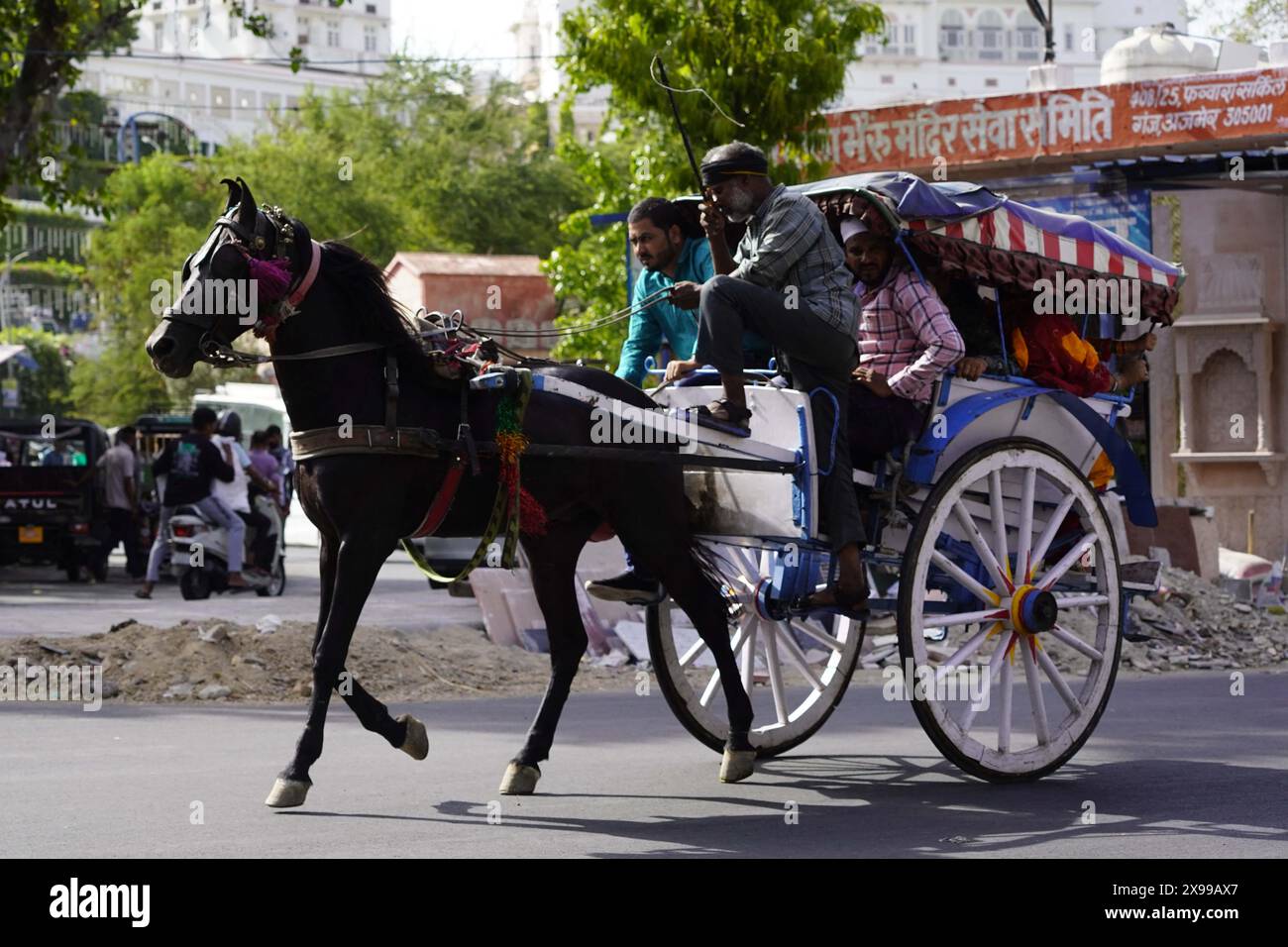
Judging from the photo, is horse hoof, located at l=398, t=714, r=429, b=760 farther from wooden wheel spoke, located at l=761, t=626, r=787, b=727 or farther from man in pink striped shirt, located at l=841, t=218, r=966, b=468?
man in pink striped shirt, located at l=841, t=218, r=966, b=468

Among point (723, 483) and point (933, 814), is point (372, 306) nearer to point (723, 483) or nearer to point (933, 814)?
point (723, 483)

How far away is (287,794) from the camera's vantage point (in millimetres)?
6652

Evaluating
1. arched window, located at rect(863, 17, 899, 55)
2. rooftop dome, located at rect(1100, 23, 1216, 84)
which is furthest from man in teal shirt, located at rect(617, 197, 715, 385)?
arched window, located at rect(863, 17, 899, 55)

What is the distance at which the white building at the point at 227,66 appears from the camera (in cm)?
13238

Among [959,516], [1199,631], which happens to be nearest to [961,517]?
[959,516]

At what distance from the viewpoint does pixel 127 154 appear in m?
93.8

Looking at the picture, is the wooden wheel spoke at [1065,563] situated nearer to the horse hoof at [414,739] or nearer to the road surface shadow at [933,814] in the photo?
the road surface shadow at [933,814]

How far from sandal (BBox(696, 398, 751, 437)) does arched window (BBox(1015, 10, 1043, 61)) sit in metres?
119

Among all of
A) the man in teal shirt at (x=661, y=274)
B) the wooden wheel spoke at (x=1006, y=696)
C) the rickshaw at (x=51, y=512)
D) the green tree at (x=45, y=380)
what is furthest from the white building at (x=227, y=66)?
the wooden wheel spoke at (x=1006, y=696)

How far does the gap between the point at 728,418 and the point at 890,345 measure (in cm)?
99

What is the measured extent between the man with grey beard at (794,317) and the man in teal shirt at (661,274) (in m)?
0.63

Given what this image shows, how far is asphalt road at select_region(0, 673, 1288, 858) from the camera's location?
6.20 m
